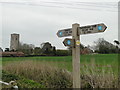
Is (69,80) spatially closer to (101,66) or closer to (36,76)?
(101,66)

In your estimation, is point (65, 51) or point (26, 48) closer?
point (65, 51)

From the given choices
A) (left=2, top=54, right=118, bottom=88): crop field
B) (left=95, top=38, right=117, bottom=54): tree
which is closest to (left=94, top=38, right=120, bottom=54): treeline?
(left=95, top=38, right=117, bottom=54): tree

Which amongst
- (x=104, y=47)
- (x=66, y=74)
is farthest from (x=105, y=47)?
(x=66, y=74)

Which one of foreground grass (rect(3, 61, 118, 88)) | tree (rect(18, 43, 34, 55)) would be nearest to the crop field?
foreground grass (rect(3, 61, 118, 88))

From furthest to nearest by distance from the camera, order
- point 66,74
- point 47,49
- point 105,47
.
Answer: point 47,49, point 105,47, point 66,74

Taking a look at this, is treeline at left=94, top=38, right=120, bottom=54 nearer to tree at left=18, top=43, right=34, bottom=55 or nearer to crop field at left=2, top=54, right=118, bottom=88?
crop field at left=2, top=54, right=118, bottom=88

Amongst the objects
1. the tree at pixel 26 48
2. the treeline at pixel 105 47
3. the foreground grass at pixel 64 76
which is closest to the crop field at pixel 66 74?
the foreground grass at pixel 64 76

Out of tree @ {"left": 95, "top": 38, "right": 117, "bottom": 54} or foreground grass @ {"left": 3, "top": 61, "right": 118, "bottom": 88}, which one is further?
tree @ {"left": 95, "top": 38, "right": 117, "bottom": 54}

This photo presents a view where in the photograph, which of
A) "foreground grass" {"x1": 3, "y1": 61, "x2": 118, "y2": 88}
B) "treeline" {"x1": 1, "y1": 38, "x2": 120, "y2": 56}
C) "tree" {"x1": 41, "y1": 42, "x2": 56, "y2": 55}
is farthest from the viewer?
"tree" {"x1": 41, "y1": 42, "x2": 56, "y2": 55}

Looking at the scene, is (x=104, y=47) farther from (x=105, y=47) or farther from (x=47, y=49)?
(x=47, y=49)

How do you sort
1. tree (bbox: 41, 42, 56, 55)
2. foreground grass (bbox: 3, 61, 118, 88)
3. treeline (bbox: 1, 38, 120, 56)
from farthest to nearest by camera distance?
tree (bbox: 41, 42, 56, 55) < treeline (bbox: 1, 38, 120, 56) < foreground grass (bbox: 3, 61, 118, 88)

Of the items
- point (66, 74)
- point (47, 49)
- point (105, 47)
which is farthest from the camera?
point (47, 49)

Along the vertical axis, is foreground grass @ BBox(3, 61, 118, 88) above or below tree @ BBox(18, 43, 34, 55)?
below

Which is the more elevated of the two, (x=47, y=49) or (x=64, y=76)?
(x=47, y=49)
